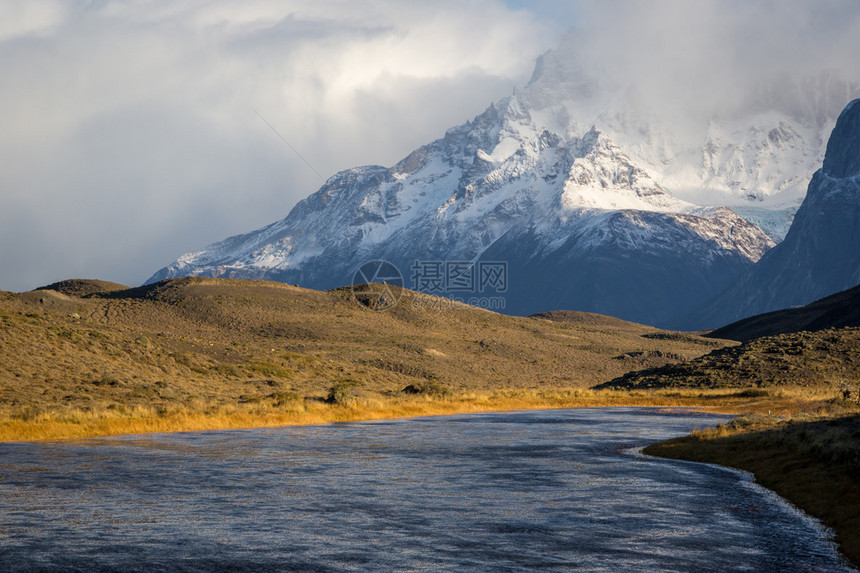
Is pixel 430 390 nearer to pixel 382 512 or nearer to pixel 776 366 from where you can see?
pixel 776 366

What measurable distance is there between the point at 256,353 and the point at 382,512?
3279 inches

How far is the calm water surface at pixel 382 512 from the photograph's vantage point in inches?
722

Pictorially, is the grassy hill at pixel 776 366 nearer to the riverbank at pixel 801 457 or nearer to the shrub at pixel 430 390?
the shrub at pixel 430 390

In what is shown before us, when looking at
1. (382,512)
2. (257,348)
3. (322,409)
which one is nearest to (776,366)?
(322,409)

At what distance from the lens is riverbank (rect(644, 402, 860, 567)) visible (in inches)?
923

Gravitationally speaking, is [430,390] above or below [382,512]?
above

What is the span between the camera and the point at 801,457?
31.2m

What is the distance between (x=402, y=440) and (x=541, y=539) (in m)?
26.0

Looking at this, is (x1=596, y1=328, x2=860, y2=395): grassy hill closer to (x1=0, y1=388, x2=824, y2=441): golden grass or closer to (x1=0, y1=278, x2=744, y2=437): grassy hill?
(x1=0, y1=388, x2=824, y2=441): golden grass

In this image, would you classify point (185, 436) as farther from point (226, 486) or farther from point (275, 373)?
point (275, 373)

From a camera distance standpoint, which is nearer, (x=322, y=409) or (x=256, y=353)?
(x=322, y=409)

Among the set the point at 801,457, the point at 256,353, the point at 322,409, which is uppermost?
the point at 256,353

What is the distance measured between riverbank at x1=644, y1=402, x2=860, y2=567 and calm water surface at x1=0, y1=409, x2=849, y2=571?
0.82 meters

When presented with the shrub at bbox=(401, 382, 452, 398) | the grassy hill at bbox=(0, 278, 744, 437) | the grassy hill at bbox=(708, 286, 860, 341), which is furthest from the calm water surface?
the grassy hill at bbox=(708, 286, 860, 341)
